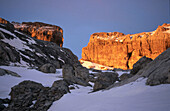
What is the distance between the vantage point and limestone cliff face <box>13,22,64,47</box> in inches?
3447

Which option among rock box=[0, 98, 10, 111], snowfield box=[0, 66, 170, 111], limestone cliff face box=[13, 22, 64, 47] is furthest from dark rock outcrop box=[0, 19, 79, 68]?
limestone cliff face box=[13, 22, 64, 47]

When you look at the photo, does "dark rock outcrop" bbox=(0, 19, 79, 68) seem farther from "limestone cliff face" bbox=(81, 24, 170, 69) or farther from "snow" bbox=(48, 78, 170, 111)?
"limestone cliff face" bbox=(81, 24, 170, 69)

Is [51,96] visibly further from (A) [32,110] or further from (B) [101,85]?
(B) [101,85]

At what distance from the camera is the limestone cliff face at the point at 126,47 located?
266ft

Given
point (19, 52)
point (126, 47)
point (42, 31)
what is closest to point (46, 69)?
point (19, 52)

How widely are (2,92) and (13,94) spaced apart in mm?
1118

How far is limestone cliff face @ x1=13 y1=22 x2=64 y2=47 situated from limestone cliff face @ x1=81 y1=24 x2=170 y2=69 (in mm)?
26636

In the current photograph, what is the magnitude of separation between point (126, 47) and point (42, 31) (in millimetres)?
66347

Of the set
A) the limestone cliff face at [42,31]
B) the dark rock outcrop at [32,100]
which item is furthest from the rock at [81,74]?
the limestone cliff face at [42,31]

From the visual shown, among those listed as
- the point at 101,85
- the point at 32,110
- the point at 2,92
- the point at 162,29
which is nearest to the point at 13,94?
the point at 2,92

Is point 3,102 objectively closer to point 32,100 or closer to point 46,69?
point 32,100

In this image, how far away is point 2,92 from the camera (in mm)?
7871

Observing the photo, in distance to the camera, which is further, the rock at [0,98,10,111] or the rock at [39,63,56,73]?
the rock at [39,63,56,73]

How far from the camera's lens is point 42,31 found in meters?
89.1
